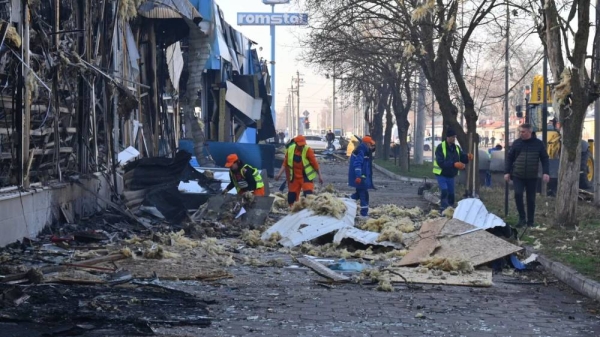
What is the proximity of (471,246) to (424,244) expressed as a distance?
1.97 ft

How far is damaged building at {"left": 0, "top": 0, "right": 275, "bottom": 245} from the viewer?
481 inches

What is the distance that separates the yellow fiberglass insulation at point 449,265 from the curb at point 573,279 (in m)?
1.00

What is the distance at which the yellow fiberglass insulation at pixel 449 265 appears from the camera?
10961mm

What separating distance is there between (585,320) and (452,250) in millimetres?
3522

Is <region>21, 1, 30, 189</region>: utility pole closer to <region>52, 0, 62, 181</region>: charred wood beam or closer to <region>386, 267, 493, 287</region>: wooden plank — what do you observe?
<region>52, 0, 62, 181</region>: charred wood beam

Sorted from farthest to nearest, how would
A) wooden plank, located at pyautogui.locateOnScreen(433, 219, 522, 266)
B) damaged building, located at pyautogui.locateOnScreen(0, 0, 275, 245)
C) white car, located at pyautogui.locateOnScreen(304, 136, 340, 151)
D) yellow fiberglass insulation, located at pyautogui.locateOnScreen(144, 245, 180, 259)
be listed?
1. white car, located at pyautogui.locateOnScreen(304, 136, 340, 151)
2. damaged building, located at pyautogui.locateOnScreen(0, 0, 275, 245)
3. wooden plank, located at pyautogui.locateOnScreen(433, 219, 522, 266)
4. yellow fiberglass insulation, located at pyautogui.locateOnScreen(144, 245, 180, 259)

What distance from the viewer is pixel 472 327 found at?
25.7 ft

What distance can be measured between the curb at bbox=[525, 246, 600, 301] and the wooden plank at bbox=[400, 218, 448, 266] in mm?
1346

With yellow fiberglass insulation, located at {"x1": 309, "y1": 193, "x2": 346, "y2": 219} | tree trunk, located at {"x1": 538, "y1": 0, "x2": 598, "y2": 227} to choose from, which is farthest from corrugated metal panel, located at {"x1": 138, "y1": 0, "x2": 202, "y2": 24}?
tree trunk, located at {"x1": 538, "y1": 0, "x2": 598, "y2": 227}

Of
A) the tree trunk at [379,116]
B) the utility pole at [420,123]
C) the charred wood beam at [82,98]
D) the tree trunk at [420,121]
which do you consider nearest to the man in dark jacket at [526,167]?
the charred wood beam at [82,98]

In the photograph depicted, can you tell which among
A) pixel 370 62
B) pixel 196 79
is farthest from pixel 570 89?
pixel 370 62

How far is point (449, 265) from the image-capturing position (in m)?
11.0

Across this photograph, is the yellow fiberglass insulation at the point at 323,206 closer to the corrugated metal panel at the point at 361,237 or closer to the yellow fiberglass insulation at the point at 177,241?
the corrugated metal panel at the point at 361,237

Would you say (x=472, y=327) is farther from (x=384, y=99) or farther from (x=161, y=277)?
(x=384, y=99)
